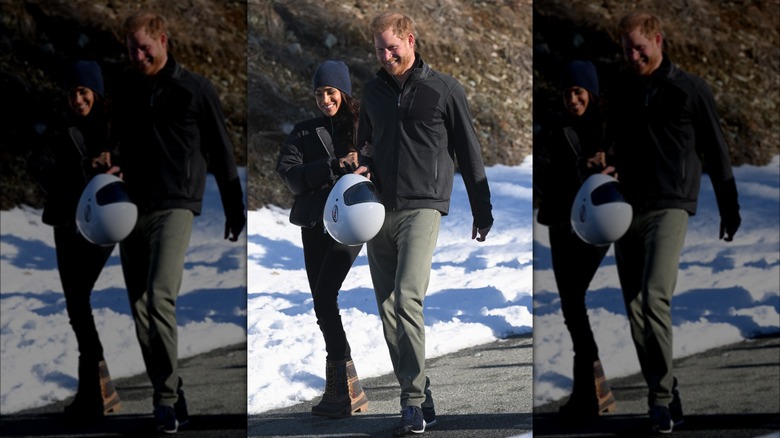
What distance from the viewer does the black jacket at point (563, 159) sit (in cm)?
615

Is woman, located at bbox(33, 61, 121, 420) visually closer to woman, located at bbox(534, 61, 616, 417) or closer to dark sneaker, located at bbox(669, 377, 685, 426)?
woman, located at bbox(534, 61, 616, 417)

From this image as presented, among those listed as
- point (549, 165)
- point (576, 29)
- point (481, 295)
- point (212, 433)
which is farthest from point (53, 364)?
point (576, 29)

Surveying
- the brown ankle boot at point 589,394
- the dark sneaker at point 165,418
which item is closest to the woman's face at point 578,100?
the brown ankle boot at point 589,394

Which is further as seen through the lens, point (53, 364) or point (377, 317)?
point (377, 317)

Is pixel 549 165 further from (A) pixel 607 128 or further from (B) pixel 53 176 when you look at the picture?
(B) pixel 53 176

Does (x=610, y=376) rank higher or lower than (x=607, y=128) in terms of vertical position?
lower

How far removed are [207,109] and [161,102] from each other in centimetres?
23

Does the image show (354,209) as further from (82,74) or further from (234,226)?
(82,74)

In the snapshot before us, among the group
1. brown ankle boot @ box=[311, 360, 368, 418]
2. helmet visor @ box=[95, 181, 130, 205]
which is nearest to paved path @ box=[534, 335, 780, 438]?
brown ankle boot @ box=[311, 360, 368, 418]

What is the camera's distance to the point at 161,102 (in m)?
5.62

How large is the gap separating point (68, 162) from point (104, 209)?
0.30 meters

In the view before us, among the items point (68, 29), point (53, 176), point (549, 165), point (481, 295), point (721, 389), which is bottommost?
point (721, 389)

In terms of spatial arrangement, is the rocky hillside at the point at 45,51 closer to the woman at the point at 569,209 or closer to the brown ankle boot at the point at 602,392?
the woman at the point at 569,209

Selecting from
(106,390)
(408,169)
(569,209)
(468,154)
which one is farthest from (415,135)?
(106,390)
